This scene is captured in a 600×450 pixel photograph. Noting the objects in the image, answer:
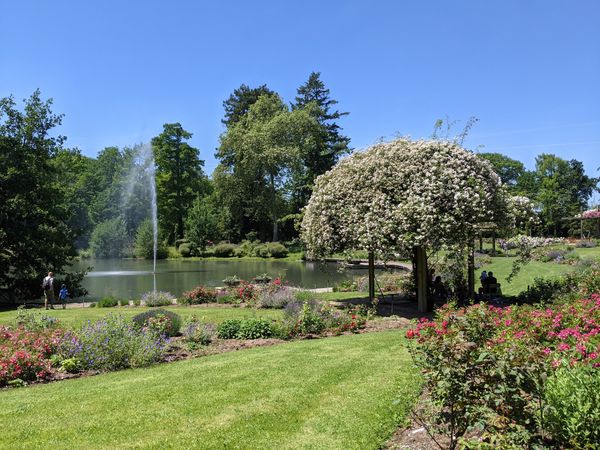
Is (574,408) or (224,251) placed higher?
(224,251)

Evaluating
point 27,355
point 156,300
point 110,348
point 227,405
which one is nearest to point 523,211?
point 227,405

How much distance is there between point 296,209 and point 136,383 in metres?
51.5

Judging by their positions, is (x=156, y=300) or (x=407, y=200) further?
(x=156, y=300)

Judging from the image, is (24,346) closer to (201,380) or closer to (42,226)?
(201,380)

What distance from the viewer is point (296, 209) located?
191 feet

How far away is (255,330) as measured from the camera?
409 inches

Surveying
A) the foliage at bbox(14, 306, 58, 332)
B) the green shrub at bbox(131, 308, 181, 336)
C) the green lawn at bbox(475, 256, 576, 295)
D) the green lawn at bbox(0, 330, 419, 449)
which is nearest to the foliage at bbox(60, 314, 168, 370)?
the green lawn at bbox(0, 330, 419, 449)

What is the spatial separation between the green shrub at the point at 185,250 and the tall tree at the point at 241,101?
19.0 metres

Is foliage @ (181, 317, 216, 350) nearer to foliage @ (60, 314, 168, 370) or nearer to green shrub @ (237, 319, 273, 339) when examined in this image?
green shrub @ (237, 319, 273, 339)

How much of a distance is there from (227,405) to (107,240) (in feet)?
185

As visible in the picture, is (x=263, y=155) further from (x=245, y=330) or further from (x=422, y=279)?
(x=245, y=330)

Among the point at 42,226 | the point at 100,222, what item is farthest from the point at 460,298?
the point at 100,222

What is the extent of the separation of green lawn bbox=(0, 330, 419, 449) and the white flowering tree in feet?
14.8

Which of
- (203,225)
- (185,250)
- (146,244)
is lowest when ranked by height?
(185,250)
